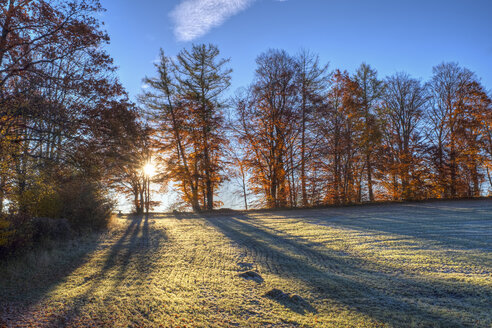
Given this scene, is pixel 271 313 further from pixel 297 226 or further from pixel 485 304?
pixel 297 226

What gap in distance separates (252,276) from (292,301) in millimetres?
1011

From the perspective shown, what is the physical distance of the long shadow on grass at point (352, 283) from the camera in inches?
104

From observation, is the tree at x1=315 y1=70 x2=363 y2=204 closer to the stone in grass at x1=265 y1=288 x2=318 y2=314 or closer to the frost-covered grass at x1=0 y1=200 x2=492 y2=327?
the frost-covered grass at x1=0 y1=200 x2=492 y2=327

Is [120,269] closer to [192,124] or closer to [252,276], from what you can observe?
[252,276]

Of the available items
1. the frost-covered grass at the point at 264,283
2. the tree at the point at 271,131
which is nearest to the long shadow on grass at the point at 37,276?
the frost-covered grass at the point at 264,283

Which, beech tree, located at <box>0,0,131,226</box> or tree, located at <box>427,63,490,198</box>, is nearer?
beech tree, located at <box>0,0,131,226</box>

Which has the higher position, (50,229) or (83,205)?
(83,205)

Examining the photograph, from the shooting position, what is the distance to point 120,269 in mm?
4512

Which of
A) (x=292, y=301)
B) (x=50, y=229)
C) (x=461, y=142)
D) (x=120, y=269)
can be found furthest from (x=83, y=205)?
(x=461, y=142)

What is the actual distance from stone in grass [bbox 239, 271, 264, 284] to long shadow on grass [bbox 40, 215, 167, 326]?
60.4 inches

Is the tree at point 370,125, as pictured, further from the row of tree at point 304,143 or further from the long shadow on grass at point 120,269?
the long shadow on grass at point 120,269

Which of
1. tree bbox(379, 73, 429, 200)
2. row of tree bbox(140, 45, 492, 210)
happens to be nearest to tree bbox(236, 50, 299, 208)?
row of tree bbox(140, 45, 492, 210)

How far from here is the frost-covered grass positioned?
2668 millimetres

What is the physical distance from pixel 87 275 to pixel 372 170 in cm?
1777
